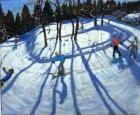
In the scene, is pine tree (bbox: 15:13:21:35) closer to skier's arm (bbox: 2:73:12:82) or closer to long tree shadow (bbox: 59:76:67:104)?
skier's arm (bbox: 2:73:12:82)

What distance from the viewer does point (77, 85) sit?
22656 millimetres

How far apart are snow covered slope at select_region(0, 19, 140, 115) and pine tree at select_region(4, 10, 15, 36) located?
34.4 meters

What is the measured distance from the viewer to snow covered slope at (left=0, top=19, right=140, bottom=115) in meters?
18.7

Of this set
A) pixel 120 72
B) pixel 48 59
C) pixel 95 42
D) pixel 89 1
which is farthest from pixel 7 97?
pixel 89 1

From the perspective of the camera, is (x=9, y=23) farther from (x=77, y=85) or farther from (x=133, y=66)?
(x=77, y=85)

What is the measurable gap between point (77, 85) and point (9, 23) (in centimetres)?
5011

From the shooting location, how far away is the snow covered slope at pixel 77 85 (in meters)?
18.7

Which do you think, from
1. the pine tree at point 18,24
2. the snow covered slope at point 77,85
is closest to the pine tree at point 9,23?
the pine tree at point 18,24

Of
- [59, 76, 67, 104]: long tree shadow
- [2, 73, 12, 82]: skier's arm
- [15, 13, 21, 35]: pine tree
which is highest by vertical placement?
[59, 76, 67, 104]: long tree shadow

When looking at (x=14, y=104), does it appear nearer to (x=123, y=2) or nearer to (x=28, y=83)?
(x=28, y=83)

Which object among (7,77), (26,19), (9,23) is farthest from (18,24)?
(7,77)

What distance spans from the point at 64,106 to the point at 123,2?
72575 millimetres

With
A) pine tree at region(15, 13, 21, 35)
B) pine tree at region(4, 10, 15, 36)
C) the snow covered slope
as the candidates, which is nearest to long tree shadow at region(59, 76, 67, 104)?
the snow covered slope

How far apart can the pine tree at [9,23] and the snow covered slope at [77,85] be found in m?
34.4
